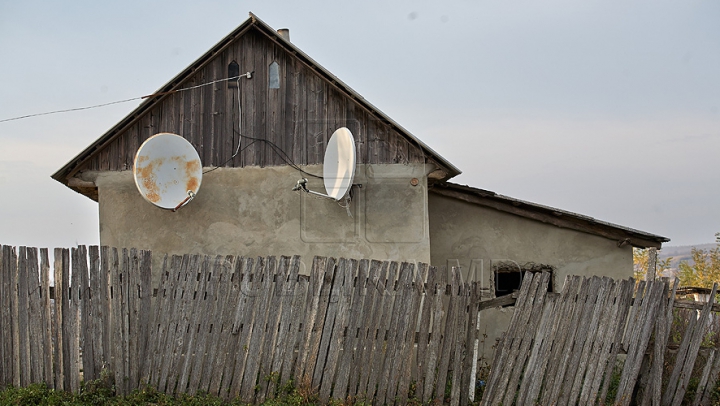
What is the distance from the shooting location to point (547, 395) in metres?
7.60

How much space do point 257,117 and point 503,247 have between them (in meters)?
4.46

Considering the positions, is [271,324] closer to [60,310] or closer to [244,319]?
[244,319]

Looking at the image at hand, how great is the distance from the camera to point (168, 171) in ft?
31.5

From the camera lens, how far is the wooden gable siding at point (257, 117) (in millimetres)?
10273

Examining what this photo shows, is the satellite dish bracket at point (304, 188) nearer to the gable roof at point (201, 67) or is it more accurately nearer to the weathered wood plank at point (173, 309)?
the gable roof at point (201, 67)

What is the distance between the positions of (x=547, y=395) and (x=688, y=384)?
159 cm

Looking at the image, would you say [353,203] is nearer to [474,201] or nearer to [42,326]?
[474,201]

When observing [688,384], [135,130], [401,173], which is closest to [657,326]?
[688,384]

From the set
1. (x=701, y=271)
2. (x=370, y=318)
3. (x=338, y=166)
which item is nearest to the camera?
(x=370, y=318)

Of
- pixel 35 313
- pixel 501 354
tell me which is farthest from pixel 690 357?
pixel 35 313

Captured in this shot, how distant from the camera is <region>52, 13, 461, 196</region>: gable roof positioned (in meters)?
10.0

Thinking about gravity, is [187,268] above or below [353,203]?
below

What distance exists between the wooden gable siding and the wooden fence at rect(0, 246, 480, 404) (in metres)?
3.06

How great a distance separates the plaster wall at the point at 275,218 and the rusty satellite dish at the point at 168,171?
0.64 metres
